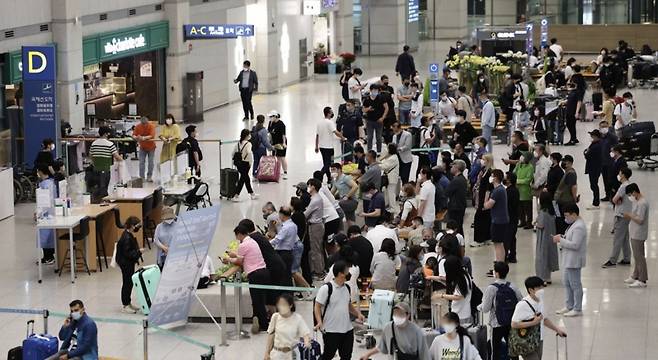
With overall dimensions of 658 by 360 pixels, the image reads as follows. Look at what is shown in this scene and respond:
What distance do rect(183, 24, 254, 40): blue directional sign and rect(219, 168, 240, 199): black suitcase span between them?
11.9m

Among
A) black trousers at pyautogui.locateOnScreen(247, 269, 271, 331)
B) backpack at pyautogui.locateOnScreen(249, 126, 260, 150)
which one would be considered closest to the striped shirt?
backpack at pyautogui.locateOnScreen(249, 126, 260, 150)

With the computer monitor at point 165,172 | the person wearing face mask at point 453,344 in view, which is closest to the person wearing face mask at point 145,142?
the computer monitor at point 165,172

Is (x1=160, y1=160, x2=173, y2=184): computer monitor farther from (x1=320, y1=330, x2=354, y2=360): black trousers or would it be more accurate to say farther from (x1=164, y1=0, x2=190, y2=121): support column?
(x1=164, y1=0, x2=190, y2=121): support column

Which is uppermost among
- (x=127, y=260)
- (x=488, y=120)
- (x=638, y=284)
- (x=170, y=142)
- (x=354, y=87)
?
(x=354, y=87)

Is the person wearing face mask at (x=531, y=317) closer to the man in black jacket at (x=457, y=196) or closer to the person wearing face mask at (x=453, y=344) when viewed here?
the person wearing face mask at (x=453, y=344)

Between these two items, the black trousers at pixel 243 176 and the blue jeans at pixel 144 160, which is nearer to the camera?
the black trousers at pixel 243 176

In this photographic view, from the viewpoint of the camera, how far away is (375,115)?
103 feet

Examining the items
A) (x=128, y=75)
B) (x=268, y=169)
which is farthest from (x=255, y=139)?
(x=128, y=75)

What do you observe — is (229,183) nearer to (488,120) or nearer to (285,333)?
(488,120)

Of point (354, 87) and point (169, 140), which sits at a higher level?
point (354, 87)

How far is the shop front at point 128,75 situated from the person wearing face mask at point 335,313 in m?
19.6

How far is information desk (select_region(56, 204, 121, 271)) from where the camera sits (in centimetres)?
2184

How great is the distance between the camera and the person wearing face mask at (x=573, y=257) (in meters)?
18.7

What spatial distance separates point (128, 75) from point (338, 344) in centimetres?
2323
